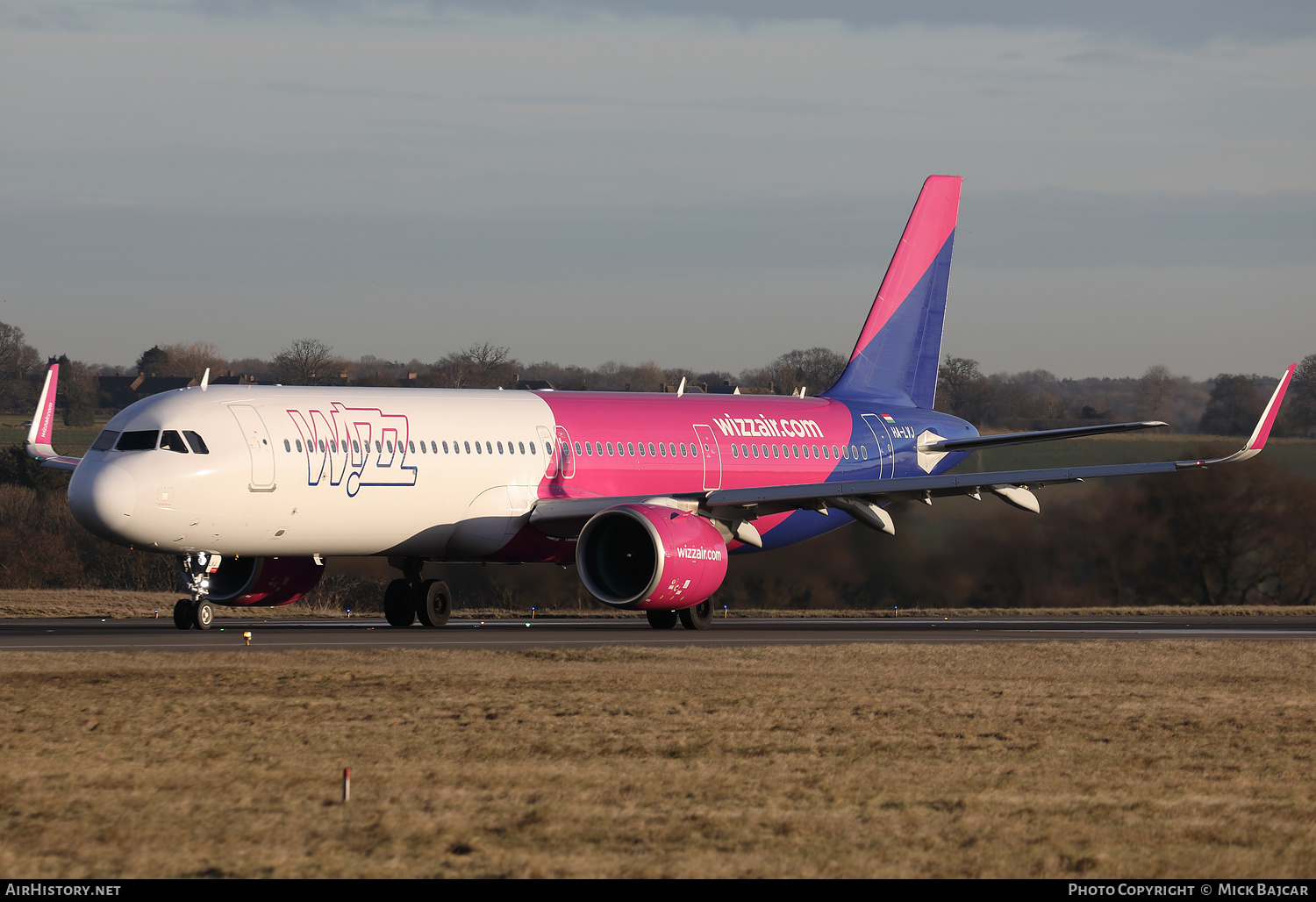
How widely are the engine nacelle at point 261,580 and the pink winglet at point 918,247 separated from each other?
1453cm

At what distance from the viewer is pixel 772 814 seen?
11219 mm

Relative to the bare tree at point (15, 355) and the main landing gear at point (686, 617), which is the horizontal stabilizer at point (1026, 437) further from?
the bare tree at point (15, 355)

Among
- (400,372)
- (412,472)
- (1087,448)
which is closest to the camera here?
(412,472)

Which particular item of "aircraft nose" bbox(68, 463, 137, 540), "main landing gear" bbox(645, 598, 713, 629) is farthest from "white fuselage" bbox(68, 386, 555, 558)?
"main landing gear" bbox(645, 598, 713, 629)

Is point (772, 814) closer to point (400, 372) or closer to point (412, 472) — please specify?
point (412, 472)

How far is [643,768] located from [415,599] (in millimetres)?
16644

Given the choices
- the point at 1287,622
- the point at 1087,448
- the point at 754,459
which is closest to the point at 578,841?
the point at 754,459

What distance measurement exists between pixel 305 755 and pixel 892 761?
192 inches

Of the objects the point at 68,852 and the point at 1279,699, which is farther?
the point at 1279,699

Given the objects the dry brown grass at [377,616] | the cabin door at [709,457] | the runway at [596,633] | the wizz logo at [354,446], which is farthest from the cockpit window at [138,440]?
the cabin door at [709,457]

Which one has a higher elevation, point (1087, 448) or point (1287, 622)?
point (1087, 448)

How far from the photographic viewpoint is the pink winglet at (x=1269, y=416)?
95.7 ft

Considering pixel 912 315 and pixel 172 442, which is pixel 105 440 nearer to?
pixel 172 442
